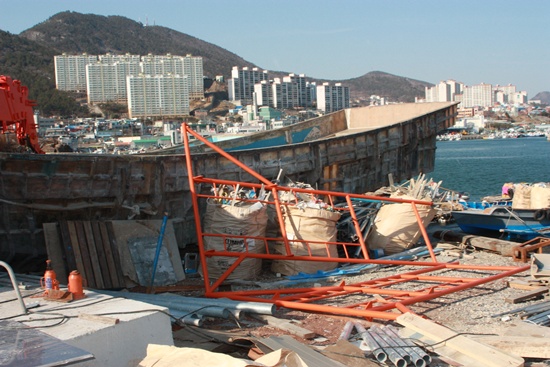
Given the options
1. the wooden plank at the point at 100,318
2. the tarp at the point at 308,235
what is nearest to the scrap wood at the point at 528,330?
the tarp at the point at 308,235

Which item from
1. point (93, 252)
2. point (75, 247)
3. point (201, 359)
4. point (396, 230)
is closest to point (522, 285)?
point (396, 230)

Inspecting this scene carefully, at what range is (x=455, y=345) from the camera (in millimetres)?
6492

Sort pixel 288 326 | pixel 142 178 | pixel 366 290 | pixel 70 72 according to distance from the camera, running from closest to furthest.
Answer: pixel 288 326 < pixel 366 290 < pixel 142 178 < pixel 70 72

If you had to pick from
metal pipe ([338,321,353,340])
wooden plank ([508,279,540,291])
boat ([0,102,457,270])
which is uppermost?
boat ([0,102,457,270])

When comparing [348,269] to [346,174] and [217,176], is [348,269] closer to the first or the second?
[217,176]

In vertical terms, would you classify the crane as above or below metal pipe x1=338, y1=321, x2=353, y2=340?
above

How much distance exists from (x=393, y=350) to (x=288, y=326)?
4.99 feet

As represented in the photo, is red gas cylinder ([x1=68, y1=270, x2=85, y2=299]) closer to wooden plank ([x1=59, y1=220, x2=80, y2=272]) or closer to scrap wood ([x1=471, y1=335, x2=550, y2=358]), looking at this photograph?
wooden plank ([x1=59, y1=220, x2=80, y2=272])

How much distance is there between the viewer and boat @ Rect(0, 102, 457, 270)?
32.7ft

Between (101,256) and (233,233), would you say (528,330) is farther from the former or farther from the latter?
(101,256)

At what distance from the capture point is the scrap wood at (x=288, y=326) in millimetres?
7129

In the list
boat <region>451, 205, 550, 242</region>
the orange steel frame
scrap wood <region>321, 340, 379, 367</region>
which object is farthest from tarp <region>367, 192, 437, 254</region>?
scrap wood <region>321, 340, 379, 367</region>

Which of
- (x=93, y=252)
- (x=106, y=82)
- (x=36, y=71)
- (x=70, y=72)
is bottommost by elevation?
(x=93, y=252)

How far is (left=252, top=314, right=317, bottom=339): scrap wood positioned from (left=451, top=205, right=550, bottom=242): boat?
7.61 meters
